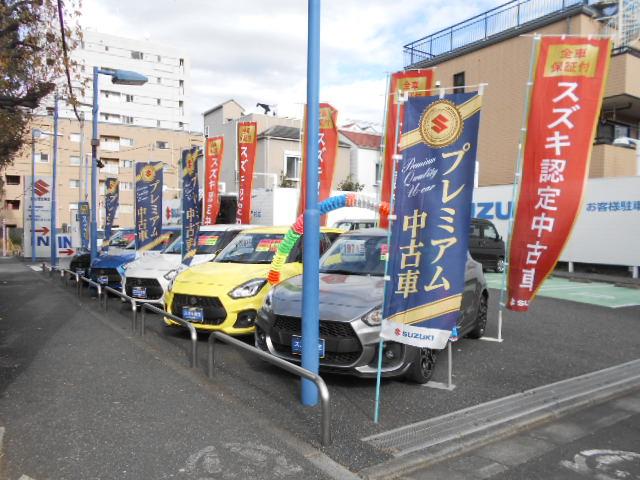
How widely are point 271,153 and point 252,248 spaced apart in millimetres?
20006

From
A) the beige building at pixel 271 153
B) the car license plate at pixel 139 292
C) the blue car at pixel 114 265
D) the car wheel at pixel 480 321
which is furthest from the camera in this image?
the beige building at pixel 271 153

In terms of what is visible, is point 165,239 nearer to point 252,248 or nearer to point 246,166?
point 246,166

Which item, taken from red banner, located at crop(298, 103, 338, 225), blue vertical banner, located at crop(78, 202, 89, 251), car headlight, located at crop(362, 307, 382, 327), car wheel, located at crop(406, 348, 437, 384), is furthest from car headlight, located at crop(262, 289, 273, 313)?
blue vertical banner, located at crop(78, 202, 89, 251)

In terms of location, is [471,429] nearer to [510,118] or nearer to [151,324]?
[151,324]

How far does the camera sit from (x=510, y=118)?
2141 cm

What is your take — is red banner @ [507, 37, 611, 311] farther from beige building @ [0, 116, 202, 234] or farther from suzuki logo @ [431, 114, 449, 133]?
beige building @ [0, 116, 202, 234]

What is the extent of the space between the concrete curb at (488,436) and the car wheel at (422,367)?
42.3 inches

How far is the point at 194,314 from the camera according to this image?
7.00 metres

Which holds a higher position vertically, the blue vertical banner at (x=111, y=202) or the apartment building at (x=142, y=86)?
the apartment building at (x=142, y=86)

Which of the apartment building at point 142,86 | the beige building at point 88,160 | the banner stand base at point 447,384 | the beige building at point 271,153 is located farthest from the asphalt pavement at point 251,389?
the apartment building at point 142,86

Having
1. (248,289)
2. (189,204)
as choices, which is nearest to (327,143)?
(189,204)

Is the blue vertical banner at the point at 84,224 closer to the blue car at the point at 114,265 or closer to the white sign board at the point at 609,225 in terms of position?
the blue car at the point at 114,265

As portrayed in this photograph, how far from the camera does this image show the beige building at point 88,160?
4600 centimetres

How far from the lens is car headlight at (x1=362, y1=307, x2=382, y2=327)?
500 cm
